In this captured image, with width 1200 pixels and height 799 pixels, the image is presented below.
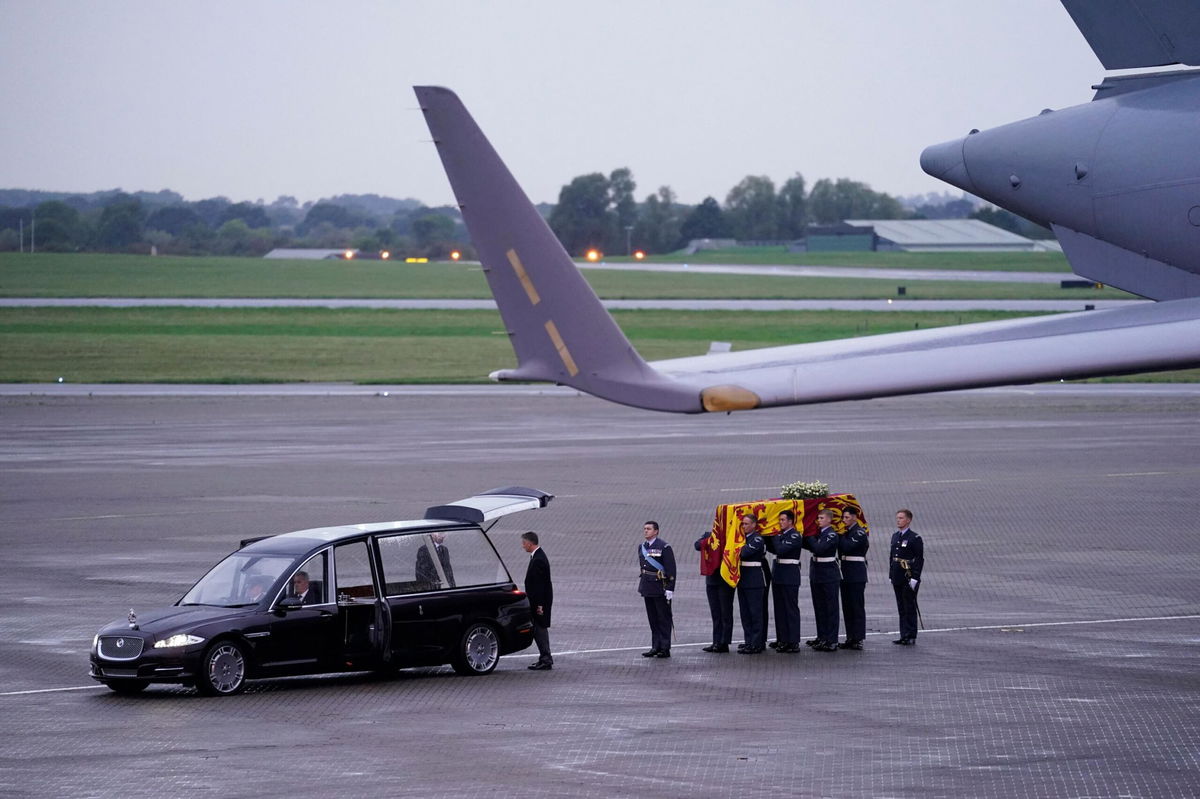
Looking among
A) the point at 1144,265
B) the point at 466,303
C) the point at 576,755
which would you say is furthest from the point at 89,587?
the point at 466,303

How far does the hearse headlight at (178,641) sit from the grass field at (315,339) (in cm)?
4853

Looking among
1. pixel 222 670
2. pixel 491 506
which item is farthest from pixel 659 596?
pixel 222 670

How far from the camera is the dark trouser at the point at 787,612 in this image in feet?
64.4

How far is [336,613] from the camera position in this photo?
17703 millimetres

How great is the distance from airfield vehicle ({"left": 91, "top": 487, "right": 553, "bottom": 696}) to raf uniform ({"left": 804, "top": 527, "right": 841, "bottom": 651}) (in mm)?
3566

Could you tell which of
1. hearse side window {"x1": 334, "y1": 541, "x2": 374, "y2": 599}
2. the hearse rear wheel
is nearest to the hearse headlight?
hearse side window {"x1": 334, "y1": 541, "x2": 374, "y2": 599}

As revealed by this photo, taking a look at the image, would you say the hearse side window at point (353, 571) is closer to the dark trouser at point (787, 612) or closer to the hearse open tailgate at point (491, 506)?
the hearse open tailgate at point (491, 506)

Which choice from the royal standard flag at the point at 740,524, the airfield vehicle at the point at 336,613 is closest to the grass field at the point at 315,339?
the royal standard flag at the point at 740,524

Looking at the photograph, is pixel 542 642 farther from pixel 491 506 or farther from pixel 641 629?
pixel 641 629

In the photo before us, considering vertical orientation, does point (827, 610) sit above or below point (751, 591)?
below

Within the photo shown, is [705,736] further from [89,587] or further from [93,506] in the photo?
[93,506]

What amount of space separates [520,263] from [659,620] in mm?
8541

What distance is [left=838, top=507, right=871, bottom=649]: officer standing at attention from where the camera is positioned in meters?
19.8

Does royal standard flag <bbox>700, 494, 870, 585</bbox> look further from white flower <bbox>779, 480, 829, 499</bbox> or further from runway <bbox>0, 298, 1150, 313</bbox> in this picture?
runway <bbox>0, 298, 1150, 313</bbox>
